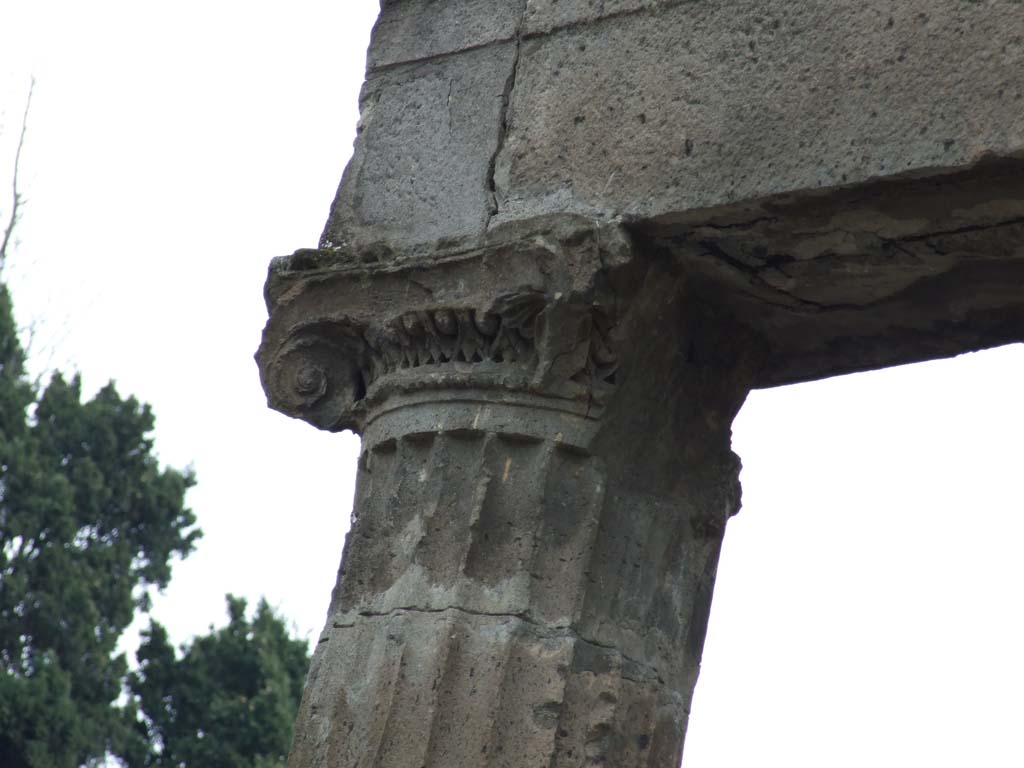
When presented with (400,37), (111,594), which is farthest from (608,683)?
(111,594)

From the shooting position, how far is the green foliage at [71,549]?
1460 centimetres

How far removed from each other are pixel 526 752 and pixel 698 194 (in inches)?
47.9

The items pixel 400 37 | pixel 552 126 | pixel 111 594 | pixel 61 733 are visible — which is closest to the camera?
pixel 552 126

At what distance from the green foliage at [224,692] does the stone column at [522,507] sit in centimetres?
1070

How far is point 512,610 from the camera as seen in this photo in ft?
11.9

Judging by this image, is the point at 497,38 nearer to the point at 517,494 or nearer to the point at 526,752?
the point at 517,494

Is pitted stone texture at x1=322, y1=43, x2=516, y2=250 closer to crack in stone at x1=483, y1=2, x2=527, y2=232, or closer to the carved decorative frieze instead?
crack in stone at x1=483, y1=2, x2=527, y2=232

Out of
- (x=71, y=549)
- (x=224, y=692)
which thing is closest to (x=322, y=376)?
(x=224, y=692)

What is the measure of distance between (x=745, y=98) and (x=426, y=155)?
876 mm

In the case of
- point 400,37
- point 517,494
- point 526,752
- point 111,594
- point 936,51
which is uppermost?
point 111,594

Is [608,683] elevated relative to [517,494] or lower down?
lower down

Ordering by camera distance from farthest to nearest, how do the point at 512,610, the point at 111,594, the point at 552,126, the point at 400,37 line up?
the point at 111,594 < the point at 400,37 < the point at 552,126 < the point at 512,610

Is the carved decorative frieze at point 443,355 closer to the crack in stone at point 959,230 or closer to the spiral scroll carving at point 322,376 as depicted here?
the spiral scroll carving at point 322,376

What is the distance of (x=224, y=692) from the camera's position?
586 inches
